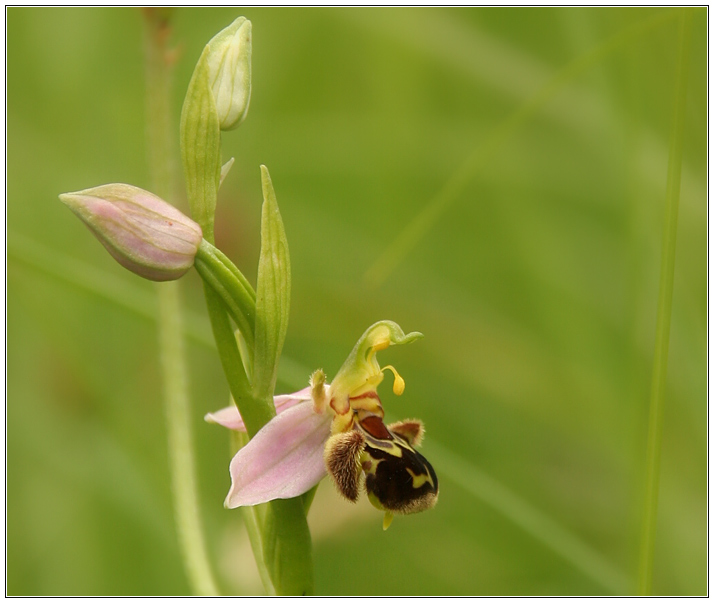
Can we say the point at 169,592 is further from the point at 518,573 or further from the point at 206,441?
the point at 518,573

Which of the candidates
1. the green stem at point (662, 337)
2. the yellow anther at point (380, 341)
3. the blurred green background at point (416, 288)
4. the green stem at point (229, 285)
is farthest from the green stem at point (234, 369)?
the green stem at point (662, 337)

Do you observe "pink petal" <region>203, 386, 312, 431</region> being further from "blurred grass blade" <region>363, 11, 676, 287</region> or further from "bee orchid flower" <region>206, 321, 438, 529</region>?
"blurred grass blade" <region>363, 11, 676, 287</region>

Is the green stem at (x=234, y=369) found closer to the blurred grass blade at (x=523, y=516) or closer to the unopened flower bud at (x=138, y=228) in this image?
the unopened flower bud at (x=138, y=228)

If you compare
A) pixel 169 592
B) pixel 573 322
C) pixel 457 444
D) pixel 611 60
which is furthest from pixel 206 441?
pixel 611 60

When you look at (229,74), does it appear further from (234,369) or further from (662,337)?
(662,337)

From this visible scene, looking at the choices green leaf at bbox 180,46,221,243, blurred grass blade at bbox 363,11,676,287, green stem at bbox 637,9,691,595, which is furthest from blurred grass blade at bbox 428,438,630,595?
green leaf at bbox 180,46,221,243

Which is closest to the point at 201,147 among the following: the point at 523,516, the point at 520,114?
the point at 520,114
